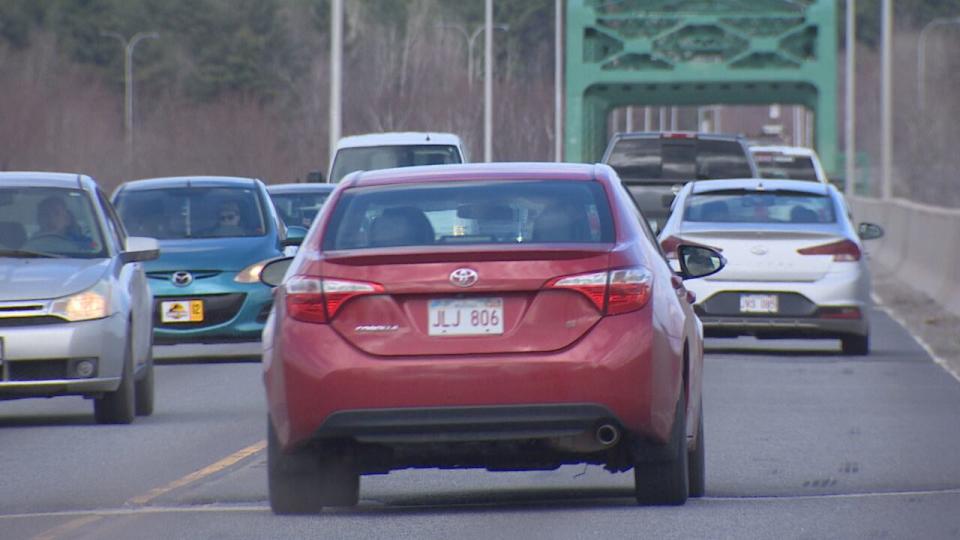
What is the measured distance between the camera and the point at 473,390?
29.5 feet

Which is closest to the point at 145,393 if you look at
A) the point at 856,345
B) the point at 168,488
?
the point at 168,488

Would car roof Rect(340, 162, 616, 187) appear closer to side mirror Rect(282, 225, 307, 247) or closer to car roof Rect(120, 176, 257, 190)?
side mirror Rect(282, 225, 307, 247)

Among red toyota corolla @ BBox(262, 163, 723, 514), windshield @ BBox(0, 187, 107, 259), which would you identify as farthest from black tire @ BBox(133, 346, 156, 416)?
red toyota corolla @ BBox(262, 163, 723, 514)

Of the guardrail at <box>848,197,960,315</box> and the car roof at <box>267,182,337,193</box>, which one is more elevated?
the car roof at <box>267,182,337,193</box>

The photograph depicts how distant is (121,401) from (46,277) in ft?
2.90

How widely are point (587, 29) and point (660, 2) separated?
2785mm

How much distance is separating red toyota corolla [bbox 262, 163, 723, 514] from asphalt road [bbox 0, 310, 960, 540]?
35 centimetres

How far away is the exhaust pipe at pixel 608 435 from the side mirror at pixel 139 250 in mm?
5925

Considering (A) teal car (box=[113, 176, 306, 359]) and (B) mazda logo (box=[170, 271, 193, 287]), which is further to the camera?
(B) mazda logo (box=[170, 271, 193, 287])

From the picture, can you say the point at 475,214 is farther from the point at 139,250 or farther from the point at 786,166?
the point at 786,166

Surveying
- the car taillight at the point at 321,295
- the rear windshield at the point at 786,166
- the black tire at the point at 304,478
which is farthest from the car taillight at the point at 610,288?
the rear windshield at the point at 786,166

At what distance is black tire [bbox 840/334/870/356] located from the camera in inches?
782

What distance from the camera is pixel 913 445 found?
41.1 feet

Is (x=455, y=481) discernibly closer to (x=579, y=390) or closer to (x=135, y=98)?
(x=579, y=390)
